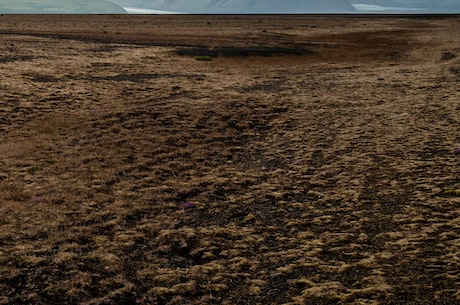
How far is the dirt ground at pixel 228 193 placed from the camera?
1055 cm

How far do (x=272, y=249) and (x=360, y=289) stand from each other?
9.40ft

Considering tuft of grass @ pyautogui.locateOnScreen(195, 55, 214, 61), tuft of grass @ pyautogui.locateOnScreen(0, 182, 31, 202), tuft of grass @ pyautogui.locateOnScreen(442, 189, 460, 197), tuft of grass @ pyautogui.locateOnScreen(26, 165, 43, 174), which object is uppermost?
tuft of grass @ pyautogui.locateOnScreen(195, 55, 214, 61)

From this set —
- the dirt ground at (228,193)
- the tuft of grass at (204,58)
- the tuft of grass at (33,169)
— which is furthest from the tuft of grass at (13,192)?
the tuft of grass at (204,58)

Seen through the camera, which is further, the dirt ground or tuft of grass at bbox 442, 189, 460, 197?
tuft of grass at bbox 442, 189, 460, 197

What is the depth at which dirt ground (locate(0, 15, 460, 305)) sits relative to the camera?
34.6 ft

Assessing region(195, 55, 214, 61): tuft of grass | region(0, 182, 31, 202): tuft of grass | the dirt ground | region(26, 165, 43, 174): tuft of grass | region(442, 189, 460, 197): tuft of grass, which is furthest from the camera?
region(195, 55, 214, 61): tuft of grass

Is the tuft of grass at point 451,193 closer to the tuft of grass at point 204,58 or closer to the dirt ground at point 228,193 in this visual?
the dirt ground at point 228,193

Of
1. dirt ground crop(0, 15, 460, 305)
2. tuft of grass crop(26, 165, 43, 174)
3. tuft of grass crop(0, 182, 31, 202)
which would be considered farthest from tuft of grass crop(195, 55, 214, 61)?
tuft of grass crop(0, 182, 31, 202)

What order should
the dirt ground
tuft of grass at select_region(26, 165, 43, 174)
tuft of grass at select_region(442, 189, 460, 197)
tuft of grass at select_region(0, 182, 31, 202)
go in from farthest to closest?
tuft of grass at select_region(26, 165, 43, 174) < tuft of grass at select_region(0, 182, 31, 202) < tuft of grass at select_region(442, 189, 460, 197) < the dirt ground

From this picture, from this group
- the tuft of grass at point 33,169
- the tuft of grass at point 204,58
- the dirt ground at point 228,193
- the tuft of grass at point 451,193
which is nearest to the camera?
the dirt ground at point 228,193

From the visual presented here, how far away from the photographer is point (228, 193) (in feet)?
52.3

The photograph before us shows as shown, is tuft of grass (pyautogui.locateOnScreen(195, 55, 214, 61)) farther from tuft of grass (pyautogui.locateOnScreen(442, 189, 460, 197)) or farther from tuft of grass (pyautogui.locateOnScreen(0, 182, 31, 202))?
tuft of grass (pyautogui.locateOnScreen(442, 189, 460, 197))

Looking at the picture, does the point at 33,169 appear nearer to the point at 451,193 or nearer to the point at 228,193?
the point at 228,193

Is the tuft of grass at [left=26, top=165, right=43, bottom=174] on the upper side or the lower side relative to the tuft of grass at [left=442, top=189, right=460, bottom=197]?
lower
